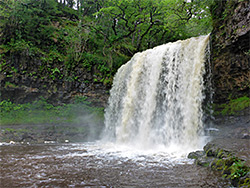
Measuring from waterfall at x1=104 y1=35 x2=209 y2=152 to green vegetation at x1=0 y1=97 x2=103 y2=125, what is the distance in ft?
Result: 9.57

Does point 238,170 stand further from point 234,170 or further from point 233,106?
point 233,106

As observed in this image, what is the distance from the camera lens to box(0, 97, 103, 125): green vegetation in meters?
14.3

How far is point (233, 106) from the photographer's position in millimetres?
8516

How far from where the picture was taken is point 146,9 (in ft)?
55.1

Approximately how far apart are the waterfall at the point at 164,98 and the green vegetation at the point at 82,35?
4.49 metres

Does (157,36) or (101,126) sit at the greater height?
(157,36)

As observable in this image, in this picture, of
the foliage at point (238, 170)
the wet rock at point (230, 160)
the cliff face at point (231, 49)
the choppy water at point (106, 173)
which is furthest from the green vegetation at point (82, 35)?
the foliage at point (238, 170)

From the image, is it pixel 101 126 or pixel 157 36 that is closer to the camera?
pixel 101 126

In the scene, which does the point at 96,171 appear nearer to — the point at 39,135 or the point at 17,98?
the point at 39,135

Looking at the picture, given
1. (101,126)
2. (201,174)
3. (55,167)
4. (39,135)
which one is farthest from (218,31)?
(39,135)

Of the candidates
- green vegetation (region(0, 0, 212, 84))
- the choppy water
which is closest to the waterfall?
the choppy water

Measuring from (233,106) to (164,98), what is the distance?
124 inches

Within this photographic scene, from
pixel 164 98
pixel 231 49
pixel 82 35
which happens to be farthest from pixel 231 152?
pixel 82 35

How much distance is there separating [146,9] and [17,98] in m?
12.5
